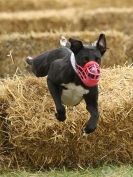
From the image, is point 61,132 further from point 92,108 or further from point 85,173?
point 92,108

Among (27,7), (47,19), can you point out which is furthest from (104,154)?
(27,7)

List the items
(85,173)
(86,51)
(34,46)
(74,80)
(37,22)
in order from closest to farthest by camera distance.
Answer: (86,51)
(74,80)
(85,173)
(34,46)
(37,22)

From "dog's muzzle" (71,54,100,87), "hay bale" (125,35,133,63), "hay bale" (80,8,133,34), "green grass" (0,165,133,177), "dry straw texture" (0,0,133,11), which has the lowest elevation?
"dry straw texture" (0,0,133,11)

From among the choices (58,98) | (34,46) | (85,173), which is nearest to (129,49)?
(34,46)

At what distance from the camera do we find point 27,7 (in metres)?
24.5

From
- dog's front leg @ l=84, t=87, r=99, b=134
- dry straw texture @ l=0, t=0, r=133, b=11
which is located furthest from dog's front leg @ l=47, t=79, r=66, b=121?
dry straw texture @ l=0, t=0, r=133, b=11

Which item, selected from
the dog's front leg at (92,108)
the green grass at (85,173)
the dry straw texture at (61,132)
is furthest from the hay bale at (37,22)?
the dog's front leg at (92,108)

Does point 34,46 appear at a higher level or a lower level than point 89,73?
lower

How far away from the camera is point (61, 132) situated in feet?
31.3

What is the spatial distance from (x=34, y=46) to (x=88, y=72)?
8784 mm

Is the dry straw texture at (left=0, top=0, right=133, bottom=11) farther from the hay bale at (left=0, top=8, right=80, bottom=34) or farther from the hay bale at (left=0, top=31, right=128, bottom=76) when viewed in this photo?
the hay bale at (left=0, top=31, right=128, bottom=76)

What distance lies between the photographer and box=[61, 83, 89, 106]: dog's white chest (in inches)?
330

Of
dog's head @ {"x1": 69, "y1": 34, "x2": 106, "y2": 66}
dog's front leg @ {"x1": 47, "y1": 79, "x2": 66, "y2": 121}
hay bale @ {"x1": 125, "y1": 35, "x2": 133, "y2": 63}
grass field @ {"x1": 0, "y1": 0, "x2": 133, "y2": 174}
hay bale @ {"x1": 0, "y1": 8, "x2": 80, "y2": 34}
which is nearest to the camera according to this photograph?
dog's head @ {"x1": 69, "y1": 34, "x2": 106, "y2": 66}

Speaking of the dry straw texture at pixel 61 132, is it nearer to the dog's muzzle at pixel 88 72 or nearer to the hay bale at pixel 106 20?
the dog's muzzle at pixel 88 72
